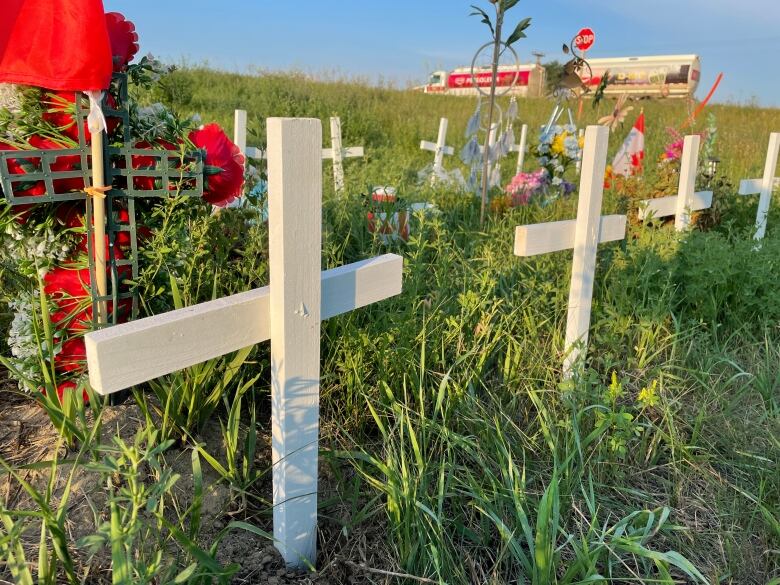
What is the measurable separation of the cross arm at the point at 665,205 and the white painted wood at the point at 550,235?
3.20ft

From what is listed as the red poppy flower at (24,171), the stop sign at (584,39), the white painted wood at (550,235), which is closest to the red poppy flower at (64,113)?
the red poppy flower at (24,171)

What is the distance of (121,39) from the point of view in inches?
61.5

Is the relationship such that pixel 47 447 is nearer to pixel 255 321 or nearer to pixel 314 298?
pixel 255 321

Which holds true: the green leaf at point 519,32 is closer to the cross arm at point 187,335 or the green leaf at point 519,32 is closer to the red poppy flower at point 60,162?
the cross arm at point 187,335

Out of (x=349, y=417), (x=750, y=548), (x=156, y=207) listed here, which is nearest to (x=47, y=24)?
(x=156, y=207)

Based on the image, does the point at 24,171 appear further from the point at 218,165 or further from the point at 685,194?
the point at 685,194

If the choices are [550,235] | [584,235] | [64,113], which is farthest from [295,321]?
[584,235]

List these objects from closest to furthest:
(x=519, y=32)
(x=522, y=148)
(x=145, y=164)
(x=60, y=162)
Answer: (x=60, y=162)
(x=145, y=164)
(x=519, y=32)
(x=522, y=148)

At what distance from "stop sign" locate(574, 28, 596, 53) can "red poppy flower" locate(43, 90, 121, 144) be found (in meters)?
3.97

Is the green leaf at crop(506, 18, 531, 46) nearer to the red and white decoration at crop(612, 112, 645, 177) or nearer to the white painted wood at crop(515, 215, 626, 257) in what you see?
the white painted wood at crop(515, 215, 626, 257)

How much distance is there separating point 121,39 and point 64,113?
248mm

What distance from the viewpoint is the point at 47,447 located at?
1.60 m

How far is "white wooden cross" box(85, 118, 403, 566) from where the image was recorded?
1.13 meters

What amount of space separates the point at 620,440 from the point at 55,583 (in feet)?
4.79
